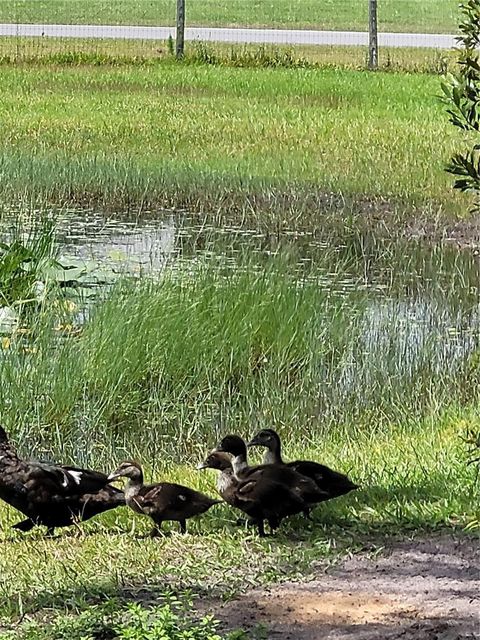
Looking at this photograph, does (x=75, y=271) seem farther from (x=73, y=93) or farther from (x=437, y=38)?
(x=437, y=38)

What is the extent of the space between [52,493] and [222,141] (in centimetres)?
1185

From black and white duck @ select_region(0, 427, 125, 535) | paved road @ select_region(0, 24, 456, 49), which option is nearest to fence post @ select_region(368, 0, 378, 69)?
paved road @ select_region(0, 24, 456, 49)

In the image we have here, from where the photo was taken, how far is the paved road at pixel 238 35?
34781 millimetres

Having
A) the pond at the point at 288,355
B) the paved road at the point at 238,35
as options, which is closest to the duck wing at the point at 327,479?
the pond at the point at 288,355

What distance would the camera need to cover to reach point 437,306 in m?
11.0

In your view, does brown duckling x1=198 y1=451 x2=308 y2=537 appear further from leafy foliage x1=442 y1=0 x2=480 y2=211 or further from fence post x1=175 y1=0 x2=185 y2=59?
fence post x1=175 y1=0 x2=185 y2=59

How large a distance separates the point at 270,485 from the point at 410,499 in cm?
72

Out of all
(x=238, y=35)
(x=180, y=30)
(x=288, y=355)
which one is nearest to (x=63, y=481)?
(x=288, y=355)

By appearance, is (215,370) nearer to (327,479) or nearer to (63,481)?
(63,481)

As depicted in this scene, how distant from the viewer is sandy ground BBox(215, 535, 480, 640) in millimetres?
4613

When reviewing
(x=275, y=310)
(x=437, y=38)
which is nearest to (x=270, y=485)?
(x=275, y=310)

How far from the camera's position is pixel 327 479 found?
19.3 ft

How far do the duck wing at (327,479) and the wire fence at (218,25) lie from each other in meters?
23.1

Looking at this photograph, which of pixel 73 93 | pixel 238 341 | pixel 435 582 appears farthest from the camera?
pixel 73 93
